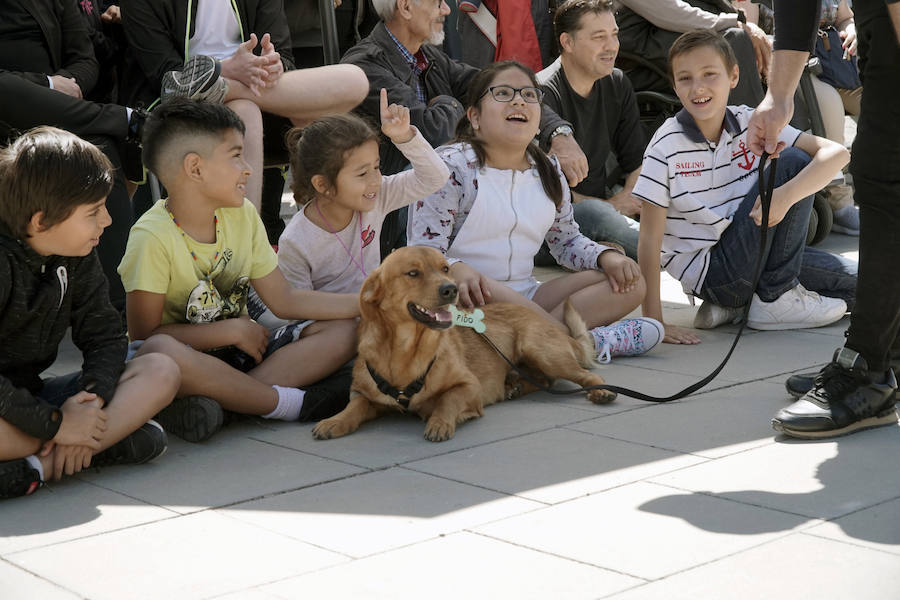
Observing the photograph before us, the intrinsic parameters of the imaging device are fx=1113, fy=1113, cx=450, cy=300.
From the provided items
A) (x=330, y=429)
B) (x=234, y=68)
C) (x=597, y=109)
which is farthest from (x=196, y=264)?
(x=597, y=109)

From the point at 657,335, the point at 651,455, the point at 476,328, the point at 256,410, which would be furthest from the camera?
the point at 657,335

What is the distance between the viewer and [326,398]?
4074mm

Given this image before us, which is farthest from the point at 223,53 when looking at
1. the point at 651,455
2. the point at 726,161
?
the point at 651,455

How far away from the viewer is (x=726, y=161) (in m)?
5.16

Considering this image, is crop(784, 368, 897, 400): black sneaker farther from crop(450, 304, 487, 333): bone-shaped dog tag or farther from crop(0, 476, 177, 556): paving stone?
crop(0, 476, 177, 556): paving stone

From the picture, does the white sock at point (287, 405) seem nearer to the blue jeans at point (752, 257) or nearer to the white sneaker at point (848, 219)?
the blue jeans at point (752, 257)

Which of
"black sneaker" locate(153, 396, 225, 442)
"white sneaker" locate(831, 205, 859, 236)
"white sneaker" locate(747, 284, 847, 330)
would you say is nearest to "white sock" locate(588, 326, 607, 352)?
"white sneaker" locate(747, 284, 847, 330)

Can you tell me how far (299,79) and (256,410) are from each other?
6.51ft

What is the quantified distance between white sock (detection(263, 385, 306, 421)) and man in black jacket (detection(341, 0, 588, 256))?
1849 millimetres

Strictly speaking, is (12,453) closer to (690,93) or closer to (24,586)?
(24,586)

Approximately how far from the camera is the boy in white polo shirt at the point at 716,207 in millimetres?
5090

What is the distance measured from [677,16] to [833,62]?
55.2 inches

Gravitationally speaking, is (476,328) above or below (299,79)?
below

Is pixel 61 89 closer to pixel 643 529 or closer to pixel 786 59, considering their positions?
pixel 786 59
